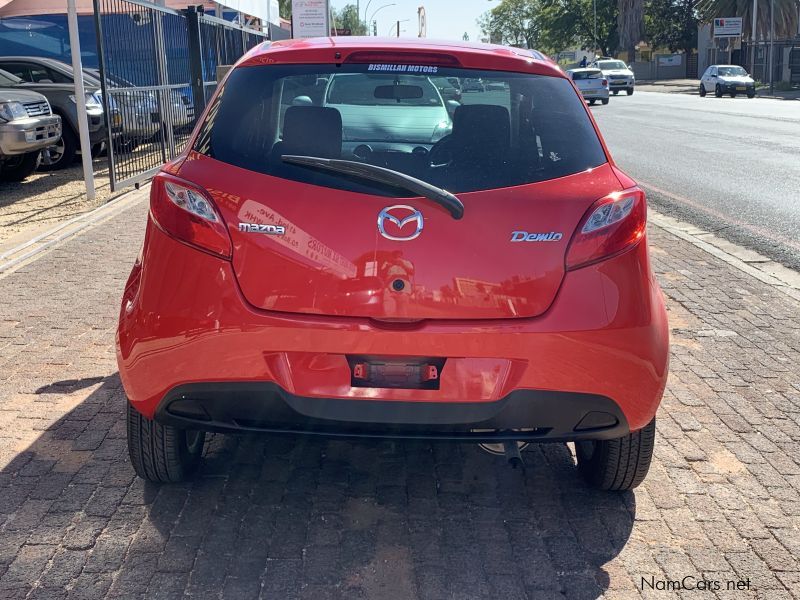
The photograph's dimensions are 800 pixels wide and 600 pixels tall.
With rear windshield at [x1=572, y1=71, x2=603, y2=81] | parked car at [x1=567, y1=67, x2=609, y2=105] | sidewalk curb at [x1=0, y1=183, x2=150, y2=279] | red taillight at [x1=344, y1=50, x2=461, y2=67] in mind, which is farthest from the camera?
rear windshield at [x1=572, y1=71, x2=603, y2=81]

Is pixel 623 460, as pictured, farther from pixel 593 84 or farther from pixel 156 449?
pixel 593 84

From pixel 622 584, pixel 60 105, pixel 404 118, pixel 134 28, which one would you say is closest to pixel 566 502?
pixel 622 584

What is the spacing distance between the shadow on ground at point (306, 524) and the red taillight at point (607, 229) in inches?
40.0

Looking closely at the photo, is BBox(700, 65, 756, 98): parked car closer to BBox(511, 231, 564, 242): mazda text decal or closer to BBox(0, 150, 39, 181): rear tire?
BBox(0, 150, 39, 181): rear tire

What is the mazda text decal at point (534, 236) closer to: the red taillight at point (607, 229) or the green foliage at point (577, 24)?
the red taillight at point (607, 229)

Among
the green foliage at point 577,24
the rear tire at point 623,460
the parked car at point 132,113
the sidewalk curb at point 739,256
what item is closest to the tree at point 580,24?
the green foliage at point 577,24

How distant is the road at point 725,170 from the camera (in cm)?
1006

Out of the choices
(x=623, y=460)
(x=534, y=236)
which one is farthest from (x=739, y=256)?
(x=534, y=236)

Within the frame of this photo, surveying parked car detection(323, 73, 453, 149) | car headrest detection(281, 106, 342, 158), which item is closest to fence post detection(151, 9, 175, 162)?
parked car detection(323, 73, 453, 149)

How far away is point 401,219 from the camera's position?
3104mm

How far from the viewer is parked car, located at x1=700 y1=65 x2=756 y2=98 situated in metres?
47.1

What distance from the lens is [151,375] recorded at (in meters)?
3.30

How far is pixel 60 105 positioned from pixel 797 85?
50974mm

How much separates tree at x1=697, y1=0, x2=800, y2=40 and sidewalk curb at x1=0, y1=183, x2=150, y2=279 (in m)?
64.7
